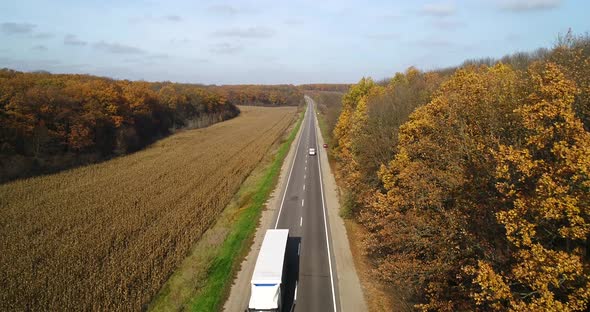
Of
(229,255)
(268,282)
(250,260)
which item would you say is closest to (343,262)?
(250,260)

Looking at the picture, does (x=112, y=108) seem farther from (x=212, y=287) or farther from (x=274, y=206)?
(x=212, y=287)

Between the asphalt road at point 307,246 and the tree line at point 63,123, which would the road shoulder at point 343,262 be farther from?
the tree line at point 63,123

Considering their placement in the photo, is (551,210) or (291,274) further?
(291,274)

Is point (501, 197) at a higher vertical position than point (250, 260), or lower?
higher

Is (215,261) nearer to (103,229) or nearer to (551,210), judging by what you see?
(103,229)

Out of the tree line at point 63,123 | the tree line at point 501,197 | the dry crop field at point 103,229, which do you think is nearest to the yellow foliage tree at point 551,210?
the tree line at point 501,197

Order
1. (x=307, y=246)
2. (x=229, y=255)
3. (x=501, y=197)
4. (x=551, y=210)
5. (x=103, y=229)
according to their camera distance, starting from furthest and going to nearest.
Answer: (x=103, y=229), (x=307, y=246), (x=229, y=255), (x=501, y=197), (x=551, y=210)
